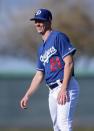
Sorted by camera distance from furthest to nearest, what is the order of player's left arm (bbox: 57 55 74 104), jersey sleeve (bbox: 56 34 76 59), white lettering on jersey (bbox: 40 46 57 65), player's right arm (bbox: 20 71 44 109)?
player's right arm (bbox: 20 71 44 109)
white lettering on jersey (bbox: 40 46 57 65)
jersey sleeve (bbox: 56 34 76 59)
player's left arm (bbox: 57 55 74 104)

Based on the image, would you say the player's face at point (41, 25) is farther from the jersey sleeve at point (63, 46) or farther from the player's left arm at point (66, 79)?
the player's left arm at point (66, 79)

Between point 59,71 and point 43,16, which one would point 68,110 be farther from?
point 43,16

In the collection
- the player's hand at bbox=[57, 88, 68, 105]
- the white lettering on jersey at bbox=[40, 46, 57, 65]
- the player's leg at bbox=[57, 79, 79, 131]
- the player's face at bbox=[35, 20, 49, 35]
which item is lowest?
the player's leg at bbox=[57, 79, 79, 131]

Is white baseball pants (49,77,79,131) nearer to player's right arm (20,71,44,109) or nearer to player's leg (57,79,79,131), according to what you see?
player's leg (57,79,79,131)

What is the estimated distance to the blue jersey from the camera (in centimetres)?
934

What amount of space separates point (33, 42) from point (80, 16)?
7.91ft

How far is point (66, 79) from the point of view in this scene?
361 inches

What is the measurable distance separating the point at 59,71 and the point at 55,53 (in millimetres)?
207

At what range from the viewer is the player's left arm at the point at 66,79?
361 inches

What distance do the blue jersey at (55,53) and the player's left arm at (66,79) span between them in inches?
3.3

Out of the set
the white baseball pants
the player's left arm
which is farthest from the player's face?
the white baseball pants

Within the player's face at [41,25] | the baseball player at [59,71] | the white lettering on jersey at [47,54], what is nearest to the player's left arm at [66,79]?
the baseball player at [59,71]

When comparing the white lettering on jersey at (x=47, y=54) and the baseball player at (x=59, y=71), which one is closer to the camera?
the baseball player at (x=59, y=71)

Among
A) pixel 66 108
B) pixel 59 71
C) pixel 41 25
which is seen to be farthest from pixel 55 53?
pixel 66 108
